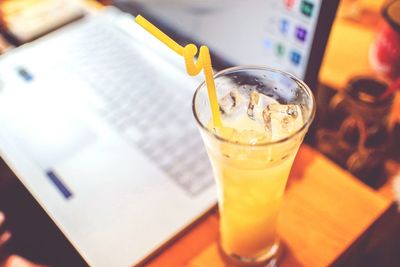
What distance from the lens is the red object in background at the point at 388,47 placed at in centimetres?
70

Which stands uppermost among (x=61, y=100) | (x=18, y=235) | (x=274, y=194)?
(x=274, y=194)

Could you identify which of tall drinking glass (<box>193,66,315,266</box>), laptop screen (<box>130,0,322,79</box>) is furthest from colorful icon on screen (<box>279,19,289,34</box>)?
tall drinking glass (<box>193,66,315,266</box>)

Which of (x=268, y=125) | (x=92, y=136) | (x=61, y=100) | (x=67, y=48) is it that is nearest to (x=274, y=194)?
(x=268, y=125)

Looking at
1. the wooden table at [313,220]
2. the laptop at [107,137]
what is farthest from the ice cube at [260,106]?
the wooden table at [313,220]

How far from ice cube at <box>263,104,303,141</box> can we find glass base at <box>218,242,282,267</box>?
203 millimetres

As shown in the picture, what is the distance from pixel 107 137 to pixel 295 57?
0.36m

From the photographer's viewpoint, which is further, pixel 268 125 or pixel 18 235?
pixel 18 235

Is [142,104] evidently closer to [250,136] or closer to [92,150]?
[92,150]

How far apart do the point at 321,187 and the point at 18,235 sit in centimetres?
71

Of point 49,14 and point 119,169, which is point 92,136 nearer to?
point 119,169

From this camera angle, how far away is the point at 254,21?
635 mm

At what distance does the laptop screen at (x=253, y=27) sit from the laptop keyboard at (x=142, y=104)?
0.12 m

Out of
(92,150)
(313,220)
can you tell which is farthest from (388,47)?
(92,150)

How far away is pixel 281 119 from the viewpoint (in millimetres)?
472
